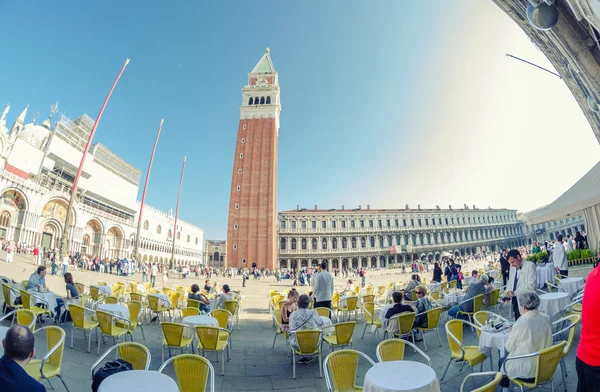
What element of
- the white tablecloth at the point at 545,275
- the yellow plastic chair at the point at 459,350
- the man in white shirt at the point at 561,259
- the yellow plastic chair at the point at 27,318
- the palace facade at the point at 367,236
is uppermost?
the palace facade at the point at 367,236

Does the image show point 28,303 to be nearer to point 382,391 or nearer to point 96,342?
point 96,342

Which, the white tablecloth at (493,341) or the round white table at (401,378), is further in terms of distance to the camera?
the white tablecloth at (493,341)

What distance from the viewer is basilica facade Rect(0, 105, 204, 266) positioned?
2808 cm

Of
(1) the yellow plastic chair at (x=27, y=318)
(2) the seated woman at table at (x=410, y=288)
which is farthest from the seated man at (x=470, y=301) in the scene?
(1) the yellow plastic chair at (x=27, y=318)

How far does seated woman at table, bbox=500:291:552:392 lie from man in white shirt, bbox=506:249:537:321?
1973mm

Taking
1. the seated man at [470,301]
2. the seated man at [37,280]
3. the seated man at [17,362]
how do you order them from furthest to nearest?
the seated man at [37,280] < the seated man at [470,301] < the seated man at [17,362]

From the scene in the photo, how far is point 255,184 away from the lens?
42.7 meters

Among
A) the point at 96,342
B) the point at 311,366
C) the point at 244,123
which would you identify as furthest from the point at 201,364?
the point at 244,123

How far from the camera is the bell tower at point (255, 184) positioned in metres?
40.4

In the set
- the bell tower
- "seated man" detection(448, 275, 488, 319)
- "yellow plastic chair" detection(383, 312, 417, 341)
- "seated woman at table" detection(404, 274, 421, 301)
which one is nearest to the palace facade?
the bell tower

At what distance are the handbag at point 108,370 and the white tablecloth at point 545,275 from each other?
10577mm

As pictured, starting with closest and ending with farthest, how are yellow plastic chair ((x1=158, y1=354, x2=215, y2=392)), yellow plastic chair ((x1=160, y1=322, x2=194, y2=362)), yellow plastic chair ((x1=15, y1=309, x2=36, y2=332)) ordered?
yellow plastic chair ((x1=158, y1=354, x2=215, y2=392))
yellow plastic chair ((x1=15, y1=309, x2=36, y2=332))
yellow plastic chair ((x1=160, y1=322, x2=194, y2=362))

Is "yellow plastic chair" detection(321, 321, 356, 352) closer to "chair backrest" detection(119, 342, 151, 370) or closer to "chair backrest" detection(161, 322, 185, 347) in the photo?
"chair backrest" detection(161, 322, 185, 347)

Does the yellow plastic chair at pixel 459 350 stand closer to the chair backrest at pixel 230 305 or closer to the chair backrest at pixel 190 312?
the chair backrest at pixel 190 312
